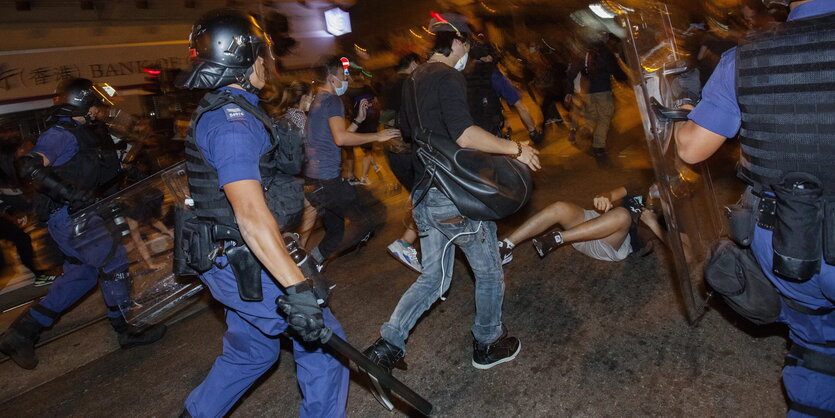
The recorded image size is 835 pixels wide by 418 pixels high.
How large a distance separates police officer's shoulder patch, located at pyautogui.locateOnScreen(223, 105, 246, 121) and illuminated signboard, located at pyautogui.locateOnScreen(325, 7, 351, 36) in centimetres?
1630

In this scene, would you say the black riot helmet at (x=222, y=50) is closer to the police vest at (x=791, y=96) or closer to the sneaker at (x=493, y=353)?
the police vest at (x=791, y=96)

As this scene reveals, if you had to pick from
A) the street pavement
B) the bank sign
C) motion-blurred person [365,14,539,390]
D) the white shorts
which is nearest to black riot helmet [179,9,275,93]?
motion-blurred person [365,14,539,390]

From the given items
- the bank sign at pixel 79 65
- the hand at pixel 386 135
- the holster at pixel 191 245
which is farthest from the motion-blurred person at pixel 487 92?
the bank sign at pixel 79 65

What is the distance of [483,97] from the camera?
15.8 feet

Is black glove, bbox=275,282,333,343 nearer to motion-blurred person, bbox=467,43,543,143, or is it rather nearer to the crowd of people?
the crowd of people

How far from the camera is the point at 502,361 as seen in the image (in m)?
3.21

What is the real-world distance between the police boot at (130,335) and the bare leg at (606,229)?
3.58 meters

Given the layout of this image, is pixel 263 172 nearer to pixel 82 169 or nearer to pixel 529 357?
pixel 529 357

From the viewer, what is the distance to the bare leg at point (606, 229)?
410cm

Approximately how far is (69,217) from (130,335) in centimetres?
108

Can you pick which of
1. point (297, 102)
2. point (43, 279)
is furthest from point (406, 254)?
point (43, 279)

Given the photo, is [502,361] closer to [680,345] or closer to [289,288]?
[680,345]

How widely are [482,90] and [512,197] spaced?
7.79 ft

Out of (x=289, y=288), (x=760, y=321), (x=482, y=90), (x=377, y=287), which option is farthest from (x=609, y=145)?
(x=289, y=288)
